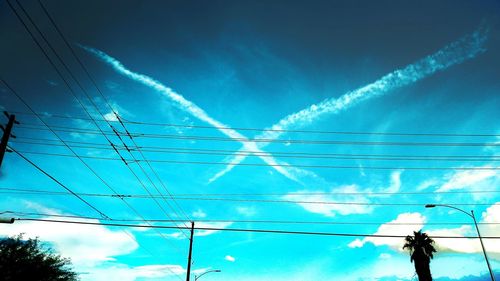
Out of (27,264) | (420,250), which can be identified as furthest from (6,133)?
(420,250)

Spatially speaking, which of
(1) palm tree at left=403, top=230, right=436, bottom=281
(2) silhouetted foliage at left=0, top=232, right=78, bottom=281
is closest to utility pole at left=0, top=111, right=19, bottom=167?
(2) silhouetted foliage at left=0, top=232, right=78, bottom=281

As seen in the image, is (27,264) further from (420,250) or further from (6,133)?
(420,250)

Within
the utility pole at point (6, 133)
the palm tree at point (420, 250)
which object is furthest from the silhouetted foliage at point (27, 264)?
the palm tree at point (420, 250)

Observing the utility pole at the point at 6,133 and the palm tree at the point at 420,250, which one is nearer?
the utility pole at the point at 6,133

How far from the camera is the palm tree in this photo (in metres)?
43.1

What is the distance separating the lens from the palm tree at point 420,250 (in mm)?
43062

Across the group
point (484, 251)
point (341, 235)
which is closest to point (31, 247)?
point (341, 235)

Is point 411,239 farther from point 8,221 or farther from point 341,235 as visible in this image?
point 8,221

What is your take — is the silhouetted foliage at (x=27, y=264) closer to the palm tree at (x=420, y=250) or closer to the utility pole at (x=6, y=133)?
the utility pole at (x=6, y=133)

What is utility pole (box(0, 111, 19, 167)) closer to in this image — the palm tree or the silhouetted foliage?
the silhouetted foliage

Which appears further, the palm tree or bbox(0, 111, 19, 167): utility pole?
the palm tree

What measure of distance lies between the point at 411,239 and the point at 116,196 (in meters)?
42.5

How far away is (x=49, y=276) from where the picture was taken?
1288 inches

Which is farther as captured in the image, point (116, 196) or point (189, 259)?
point (189, 259)
